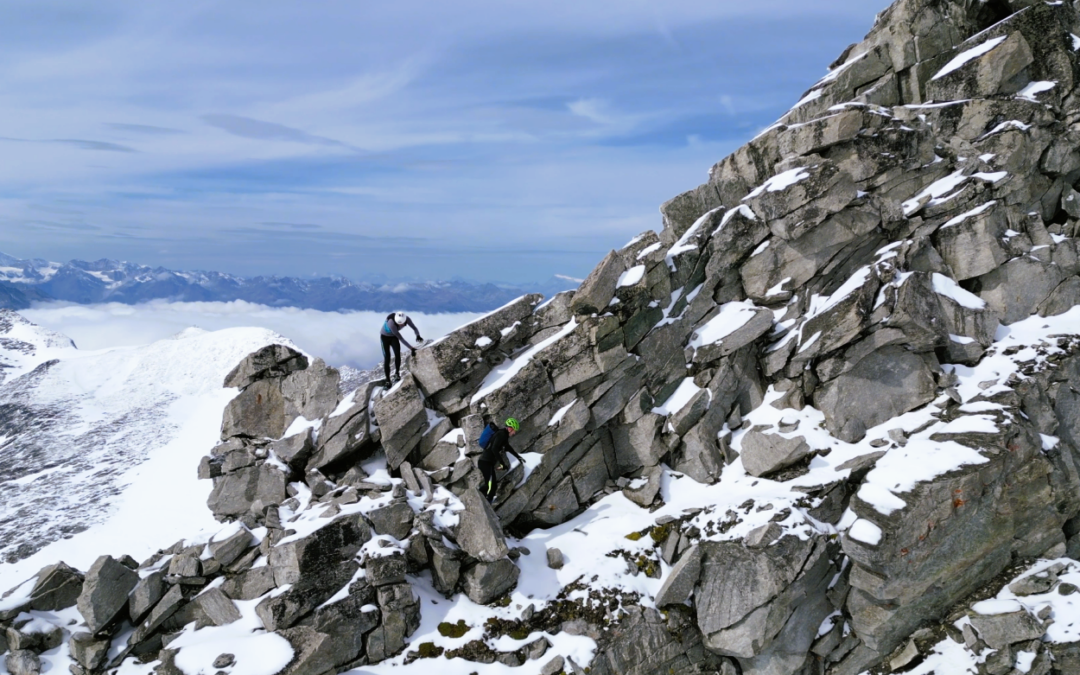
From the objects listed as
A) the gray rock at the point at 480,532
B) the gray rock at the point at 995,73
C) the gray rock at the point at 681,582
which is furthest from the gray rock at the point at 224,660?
the gray rock at the point at 995,73

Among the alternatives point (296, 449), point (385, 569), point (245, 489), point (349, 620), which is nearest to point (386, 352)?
point (296, 449)

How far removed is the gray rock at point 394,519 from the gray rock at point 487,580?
3047 millimetres

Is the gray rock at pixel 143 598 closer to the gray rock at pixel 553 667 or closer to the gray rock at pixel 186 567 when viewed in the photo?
the gray rock at pixel 186 567

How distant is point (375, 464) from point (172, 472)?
2296cm

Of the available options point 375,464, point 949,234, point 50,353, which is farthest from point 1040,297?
point 50,353

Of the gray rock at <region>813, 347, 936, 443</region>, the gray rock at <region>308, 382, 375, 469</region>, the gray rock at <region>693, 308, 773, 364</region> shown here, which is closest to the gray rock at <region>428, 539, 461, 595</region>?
the gray rock at <region>308, 382, 375, 469</region>

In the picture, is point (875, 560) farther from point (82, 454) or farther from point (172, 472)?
point (82, 454)

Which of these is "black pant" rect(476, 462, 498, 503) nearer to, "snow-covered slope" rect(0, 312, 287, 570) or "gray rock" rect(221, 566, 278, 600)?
"gray rock" rect(221, 566, 278, 600)

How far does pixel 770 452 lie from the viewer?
24.1m

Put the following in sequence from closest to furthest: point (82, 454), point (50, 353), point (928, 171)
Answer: point (928, 171)
point (82, 454)
point (50, 353)

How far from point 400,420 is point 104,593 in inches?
472

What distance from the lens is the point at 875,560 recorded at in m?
19.2

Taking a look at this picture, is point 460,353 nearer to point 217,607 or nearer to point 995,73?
point 217,607

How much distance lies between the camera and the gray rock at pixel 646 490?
25203 mm
